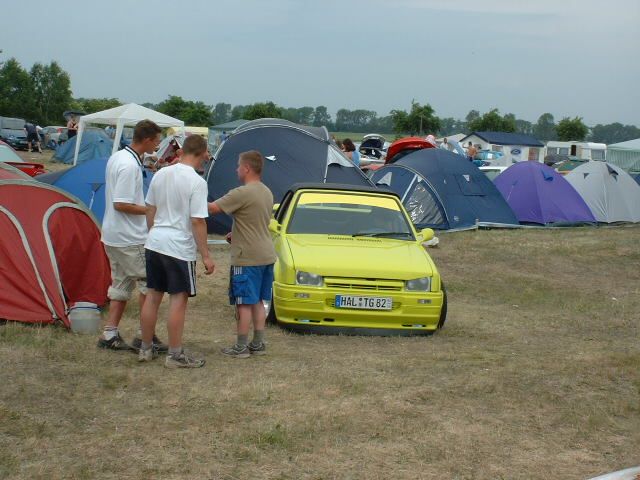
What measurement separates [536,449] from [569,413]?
0.83 meters

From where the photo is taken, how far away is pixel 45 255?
8.16 m

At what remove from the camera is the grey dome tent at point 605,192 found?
2172 cm

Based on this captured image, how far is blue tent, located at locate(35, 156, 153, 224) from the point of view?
13.9m

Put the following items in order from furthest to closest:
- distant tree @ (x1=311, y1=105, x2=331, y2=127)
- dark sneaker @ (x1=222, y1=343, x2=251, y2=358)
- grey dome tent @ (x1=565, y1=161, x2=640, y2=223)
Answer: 1. distant tree @ (x1=311, y1=105, x2=331, y2=127)
2. grey dome tent @ (x1=565, y1=161, x2=640, y2=223)
3. dark sneaker @ (x1=222, y1=343, x2=251, y2=358)

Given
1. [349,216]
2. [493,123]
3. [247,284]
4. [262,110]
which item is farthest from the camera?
[493,123]

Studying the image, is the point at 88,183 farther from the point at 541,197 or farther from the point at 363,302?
the point at 541,197

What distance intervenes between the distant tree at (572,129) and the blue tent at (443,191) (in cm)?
6882

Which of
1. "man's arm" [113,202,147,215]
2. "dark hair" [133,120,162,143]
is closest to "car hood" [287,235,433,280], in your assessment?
"man's arm" [113,202,147,215]

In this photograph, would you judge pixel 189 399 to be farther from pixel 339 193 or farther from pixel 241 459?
pixel 339 193

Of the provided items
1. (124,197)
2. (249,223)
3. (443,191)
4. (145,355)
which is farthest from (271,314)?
(443,191)

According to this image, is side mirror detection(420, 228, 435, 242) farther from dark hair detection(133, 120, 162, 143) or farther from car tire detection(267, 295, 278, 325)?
dark hair detection(133, 120, 162, 143)

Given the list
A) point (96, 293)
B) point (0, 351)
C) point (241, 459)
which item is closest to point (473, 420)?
point (241, 459)

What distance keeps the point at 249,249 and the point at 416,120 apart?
243 ft

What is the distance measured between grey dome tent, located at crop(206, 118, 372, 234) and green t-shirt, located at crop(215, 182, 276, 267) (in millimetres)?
9009
